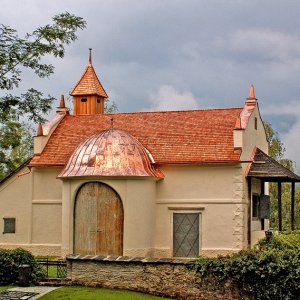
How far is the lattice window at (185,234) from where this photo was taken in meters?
29.7

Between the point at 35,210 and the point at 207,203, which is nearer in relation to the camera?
the point at 207,203

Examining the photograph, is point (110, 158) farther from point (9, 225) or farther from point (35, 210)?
point (9, 225)

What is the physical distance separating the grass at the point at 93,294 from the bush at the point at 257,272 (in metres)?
1.94

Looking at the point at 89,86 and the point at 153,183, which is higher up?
the point at 89,86

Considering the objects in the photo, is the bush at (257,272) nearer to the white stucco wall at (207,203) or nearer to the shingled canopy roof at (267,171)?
the white stucco wall at (207,203)

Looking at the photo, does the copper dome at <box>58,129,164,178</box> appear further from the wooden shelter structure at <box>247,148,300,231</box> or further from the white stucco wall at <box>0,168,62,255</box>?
the wooden shelter structure at <box>247,148,300,231</box>

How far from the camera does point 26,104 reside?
814 inches

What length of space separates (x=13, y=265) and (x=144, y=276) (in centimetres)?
482

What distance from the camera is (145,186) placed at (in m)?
28.8

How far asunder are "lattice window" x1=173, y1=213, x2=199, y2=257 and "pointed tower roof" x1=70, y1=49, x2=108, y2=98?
1271cm

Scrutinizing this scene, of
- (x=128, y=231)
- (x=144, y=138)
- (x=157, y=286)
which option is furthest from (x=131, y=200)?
(x=157, y=286)

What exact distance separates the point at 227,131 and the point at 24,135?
32438 millimetres

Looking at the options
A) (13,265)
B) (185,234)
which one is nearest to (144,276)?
(13,265)

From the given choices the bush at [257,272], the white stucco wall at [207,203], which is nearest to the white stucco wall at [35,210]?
the white stucco wall at [207,203]
